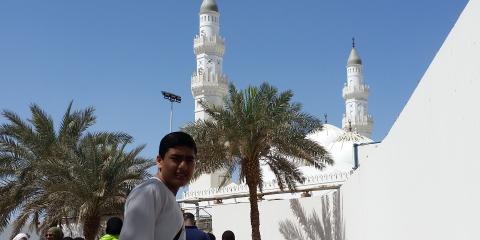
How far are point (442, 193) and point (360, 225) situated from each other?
236 inches

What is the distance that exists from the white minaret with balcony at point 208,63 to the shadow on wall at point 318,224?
23.6 meters

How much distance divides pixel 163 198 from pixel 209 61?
44.5 m

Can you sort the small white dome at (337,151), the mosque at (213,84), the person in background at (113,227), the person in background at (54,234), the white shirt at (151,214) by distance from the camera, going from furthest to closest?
1. the mosque at (213,84)
2. the small white dome at (337,151)
3. the person in background at (54,234)
4. the person in background at (113,227)
5. the white shirt at (151,214)

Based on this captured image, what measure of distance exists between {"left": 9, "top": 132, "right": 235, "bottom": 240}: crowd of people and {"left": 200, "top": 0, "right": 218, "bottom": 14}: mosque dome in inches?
1820

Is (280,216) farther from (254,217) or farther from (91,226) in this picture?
(91,226)

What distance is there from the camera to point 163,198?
2.18m

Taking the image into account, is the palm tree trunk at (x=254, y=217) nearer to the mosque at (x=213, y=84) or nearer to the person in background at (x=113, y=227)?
the person in background at (x=113, y=227)

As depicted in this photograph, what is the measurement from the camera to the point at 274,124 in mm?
17562

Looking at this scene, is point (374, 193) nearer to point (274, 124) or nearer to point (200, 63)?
point (274, 124)

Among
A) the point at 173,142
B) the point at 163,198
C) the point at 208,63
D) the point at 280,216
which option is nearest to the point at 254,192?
the point at 280,216

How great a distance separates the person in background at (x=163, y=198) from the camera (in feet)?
6.81

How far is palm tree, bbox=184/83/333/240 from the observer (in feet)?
58.5

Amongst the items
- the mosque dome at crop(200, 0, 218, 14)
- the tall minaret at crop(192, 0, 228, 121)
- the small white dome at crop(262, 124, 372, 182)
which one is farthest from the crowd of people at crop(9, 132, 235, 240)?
the mosque dome at crop(200, 0, 218, 14)

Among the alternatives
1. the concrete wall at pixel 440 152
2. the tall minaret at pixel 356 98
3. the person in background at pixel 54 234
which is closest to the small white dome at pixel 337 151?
the tall minaret at pixel 356 98
